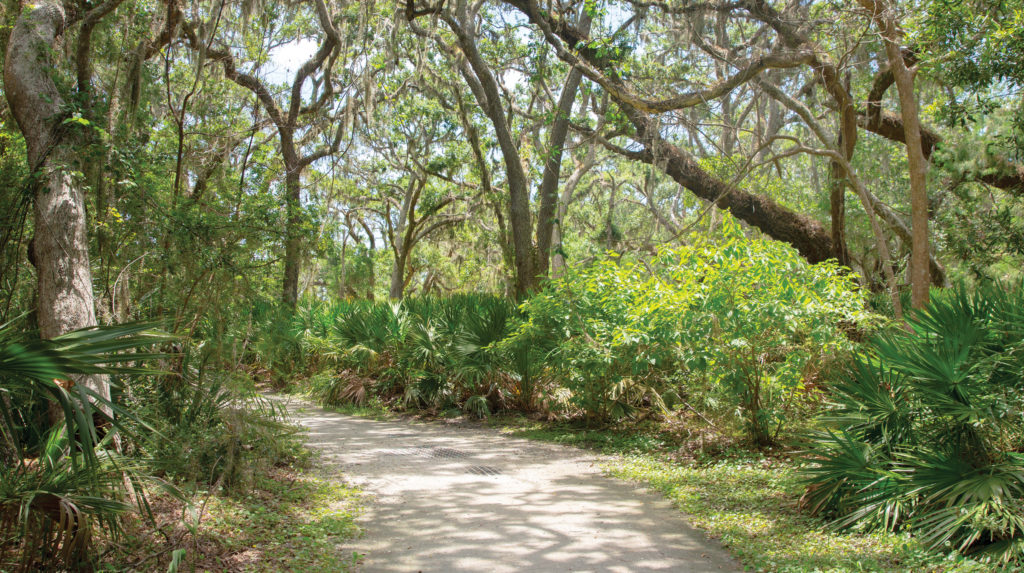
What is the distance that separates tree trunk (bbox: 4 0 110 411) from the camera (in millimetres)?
4227

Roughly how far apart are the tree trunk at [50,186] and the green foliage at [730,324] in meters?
4.69

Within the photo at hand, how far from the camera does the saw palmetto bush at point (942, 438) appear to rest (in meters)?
3.54

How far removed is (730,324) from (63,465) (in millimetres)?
5319

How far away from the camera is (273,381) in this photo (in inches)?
542

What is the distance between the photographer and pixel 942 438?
4094 millimetres

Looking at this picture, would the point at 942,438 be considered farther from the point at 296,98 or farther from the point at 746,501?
the point at 296,98

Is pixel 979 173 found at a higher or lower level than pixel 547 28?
lower

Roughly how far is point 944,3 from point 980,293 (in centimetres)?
453

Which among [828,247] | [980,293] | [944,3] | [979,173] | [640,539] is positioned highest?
[944,3]

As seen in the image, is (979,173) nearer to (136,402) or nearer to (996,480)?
(996,480)

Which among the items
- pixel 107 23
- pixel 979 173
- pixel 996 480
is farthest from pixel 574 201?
pixel 996 480

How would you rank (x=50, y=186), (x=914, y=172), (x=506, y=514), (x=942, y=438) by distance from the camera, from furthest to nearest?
(x=914, y=172) < (x=506, y=514) < (x=50, y=186) < (x=942, y=438)

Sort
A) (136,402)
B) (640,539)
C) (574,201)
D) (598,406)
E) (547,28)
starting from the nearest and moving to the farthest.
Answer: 1. (640,539)
2. (136,402)
3. (598,406)
4. (547,28)
5. (574,201)

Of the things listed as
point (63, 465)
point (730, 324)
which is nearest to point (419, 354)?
point (730, 324)
